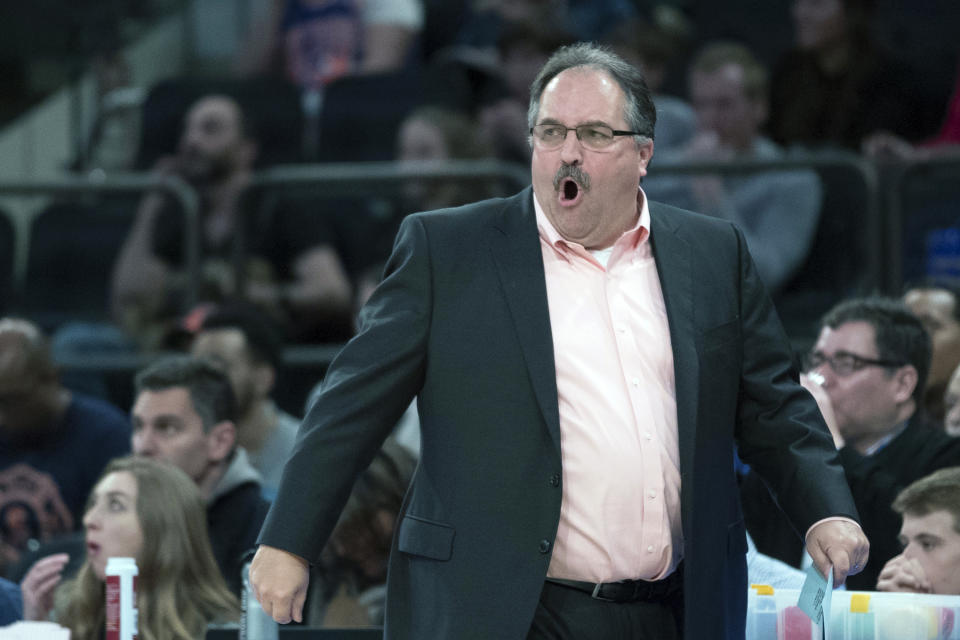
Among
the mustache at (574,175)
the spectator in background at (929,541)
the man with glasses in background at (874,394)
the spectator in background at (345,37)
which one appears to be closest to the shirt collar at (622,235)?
the mustache at (574,175)

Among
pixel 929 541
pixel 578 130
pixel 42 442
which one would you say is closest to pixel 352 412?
pixel 578 130

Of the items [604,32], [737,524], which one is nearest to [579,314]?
[737,524]

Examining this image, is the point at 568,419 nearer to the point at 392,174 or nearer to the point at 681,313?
the point at 681,313

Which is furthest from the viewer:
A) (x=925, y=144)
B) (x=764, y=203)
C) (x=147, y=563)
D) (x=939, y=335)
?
(x=925, y=144)

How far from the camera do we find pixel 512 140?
25.0ft

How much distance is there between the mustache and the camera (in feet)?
9.46

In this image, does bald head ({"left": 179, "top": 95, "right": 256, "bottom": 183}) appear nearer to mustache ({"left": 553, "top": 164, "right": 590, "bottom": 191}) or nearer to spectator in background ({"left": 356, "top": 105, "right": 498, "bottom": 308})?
spectator in background ({"left": 356, "top": 105, "right": 498, "bottom": 308})

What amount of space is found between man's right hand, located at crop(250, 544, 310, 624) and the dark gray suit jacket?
0.03m

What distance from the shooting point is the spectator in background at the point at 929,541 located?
12.4 feet

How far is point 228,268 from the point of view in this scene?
700cm

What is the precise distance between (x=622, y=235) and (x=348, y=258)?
4138 mm

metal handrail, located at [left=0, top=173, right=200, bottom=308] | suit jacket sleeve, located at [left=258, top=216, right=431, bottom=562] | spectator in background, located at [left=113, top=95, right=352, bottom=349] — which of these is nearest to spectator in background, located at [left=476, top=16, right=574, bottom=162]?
spectator in background, located at [left=113, top=95, right=352, bottom=349]

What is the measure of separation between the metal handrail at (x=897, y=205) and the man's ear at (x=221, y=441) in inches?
107

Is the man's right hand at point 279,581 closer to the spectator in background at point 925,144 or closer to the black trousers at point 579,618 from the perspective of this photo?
the black trousers at point 579,618
